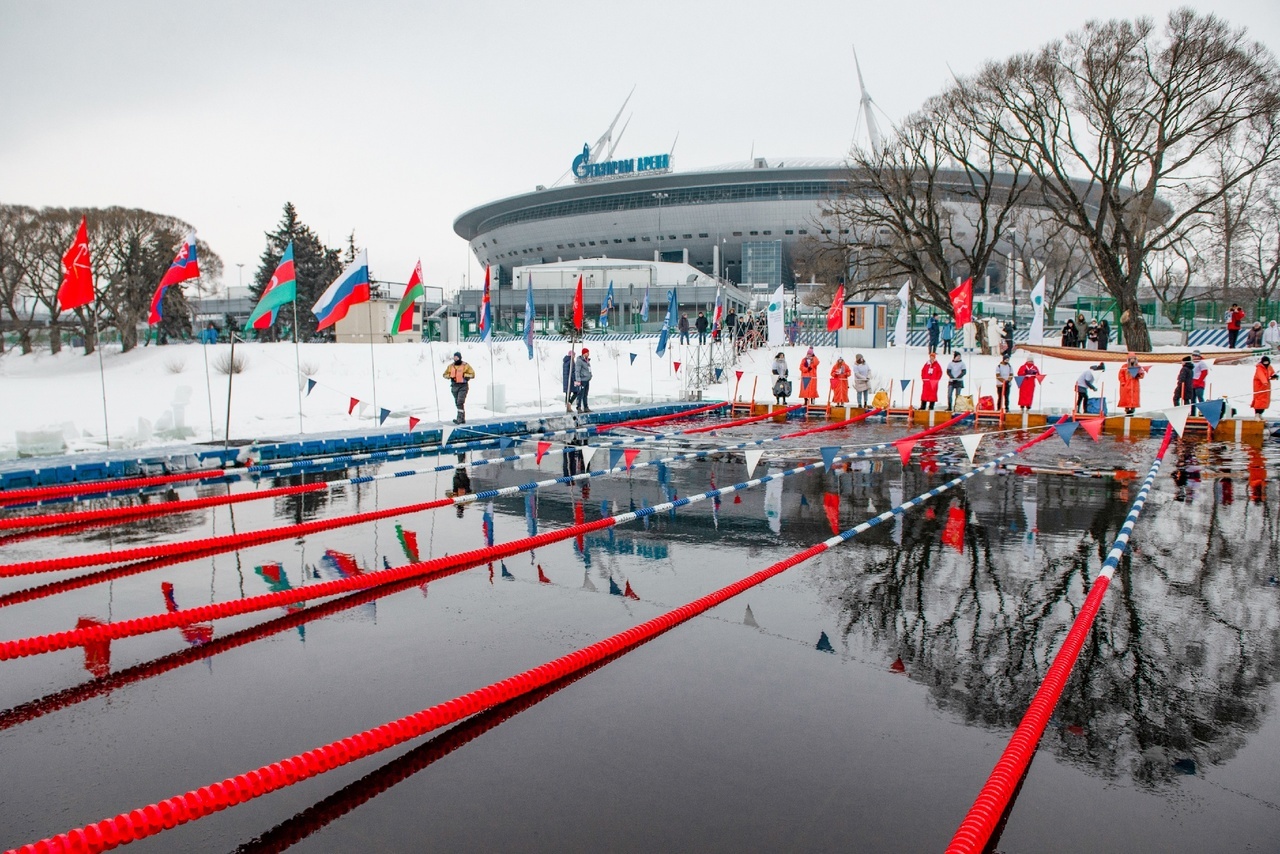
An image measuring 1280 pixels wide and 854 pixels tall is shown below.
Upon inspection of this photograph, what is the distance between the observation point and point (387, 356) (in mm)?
34406

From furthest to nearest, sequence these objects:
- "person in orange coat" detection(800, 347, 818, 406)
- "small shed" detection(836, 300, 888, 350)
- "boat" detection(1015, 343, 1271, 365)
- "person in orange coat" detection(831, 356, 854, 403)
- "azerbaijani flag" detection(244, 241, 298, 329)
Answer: "small shed" detection(836, 300, 888, 350) → "boat" detection(1015, 343, 1271, 365) → "person in orange coat" detection(800, 347, 818, 406) → "person in orange coat" detection(831, 356, 854, 403) → "azerbaijani flag" detection(244, 241, 298, 329)

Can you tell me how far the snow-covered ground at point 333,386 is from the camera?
2002cm

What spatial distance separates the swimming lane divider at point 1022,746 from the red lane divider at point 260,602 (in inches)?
193

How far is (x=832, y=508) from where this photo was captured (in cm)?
1053

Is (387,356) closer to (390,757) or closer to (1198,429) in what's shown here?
(1198,429)

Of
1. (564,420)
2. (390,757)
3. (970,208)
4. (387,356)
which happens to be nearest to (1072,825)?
(390,757)

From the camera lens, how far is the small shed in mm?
38875

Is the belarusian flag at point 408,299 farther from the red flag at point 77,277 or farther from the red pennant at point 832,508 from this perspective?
the red pennant at point 832,508

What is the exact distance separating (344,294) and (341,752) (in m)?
14.7

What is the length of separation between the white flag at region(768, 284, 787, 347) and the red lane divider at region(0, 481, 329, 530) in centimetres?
2244

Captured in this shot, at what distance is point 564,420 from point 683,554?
42.9ft

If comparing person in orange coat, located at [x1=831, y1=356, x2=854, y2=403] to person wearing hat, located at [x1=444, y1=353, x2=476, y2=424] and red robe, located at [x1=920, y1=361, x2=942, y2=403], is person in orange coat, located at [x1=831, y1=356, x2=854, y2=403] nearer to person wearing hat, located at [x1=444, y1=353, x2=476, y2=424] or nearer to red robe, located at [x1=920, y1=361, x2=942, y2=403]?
red robe, located at [x1=920, y1=361, x2=942, y2=403]

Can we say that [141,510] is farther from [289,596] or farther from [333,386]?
[333,386]

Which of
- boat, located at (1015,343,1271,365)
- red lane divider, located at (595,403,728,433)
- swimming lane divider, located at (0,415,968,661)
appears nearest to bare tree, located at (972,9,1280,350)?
boat, located at (1015,343,1271,365)
